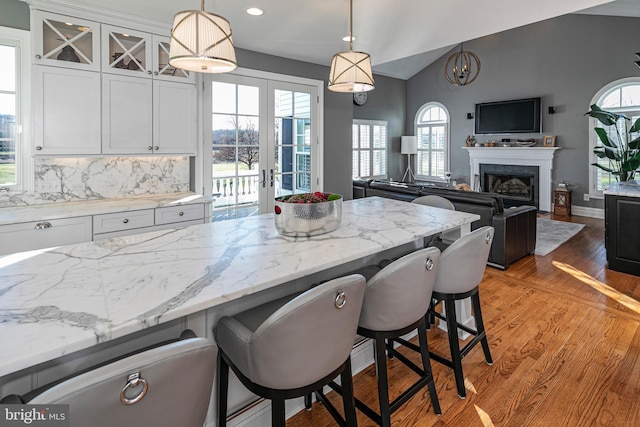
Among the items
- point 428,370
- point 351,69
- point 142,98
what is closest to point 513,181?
point 351,69

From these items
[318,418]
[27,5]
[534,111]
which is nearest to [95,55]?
[27,5]

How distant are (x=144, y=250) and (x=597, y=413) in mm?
2418

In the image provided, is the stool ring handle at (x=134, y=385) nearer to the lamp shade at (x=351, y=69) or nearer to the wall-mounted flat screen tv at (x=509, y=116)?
the lamp shade at (x=351, y=69)

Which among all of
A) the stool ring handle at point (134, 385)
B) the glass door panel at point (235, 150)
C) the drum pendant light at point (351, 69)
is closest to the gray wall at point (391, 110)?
the glass door panel at point (235, 150)

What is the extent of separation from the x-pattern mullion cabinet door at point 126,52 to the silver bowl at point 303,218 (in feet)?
7.98

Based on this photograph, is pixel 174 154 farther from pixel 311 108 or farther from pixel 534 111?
pixel 534 111

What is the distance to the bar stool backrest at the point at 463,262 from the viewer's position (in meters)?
1.99

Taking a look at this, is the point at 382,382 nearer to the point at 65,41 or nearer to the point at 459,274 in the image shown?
the point at 459,274

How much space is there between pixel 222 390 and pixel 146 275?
59cm

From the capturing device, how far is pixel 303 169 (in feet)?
17.1

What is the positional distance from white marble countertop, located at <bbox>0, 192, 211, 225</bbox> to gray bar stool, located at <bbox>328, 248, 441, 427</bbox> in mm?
2457

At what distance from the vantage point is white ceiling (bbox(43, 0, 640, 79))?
329cm

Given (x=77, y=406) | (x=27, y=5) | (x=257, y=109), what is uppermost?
(x=27, y=5)

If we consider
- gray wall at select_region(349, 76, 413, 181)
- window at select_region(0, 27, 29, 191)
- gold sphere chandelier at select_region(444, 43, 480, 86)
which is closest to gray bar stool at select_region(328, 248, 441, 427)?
window at select_region(0, 27, 29, 191)
